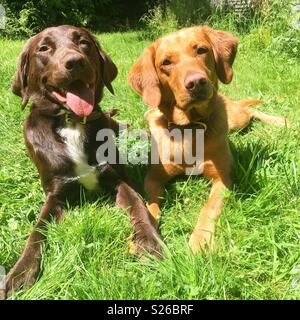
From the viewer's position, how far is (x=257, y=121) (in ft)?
14.0

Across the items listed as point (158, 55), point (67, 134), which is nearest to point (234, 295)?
point (67, 134)

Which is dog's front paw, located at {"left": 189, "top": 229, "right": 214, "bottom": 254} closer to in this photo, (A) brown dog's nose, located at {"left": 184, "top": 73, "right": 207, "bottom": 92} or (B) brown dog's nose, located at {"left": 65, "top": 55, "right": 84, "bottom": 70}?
(A) brown dog's nose, located at {"left": 184, "top": 73, "right": 207, "bottom": 92}

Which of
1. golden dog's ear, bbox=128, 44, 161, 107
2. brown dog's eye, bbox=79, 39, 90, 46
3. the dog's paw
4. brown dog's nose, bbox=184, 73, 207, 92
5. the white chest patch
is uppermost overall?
brown dog's eye, bbox=79, 39, 90, 46

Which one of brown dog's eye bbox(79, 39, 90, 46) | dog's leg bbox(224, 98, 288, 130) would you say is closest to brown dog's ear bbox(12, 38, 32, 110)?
brown dog's eye bbox(79, 39, 90, 46)

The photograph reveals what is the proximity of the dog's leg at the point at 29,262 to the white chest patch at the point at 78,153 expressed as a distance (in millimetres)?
327

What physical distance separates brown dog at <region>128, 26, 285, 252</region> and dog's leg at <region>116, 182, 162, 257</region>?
0.17 meters

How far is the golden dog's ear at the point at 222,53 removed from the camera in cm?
315

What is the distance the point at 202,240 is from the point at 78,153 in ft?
3.26

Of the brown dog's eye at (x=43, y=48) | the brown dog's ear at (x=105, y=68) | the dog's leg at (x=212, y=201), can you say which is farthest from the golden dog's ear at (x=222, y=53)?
the brown dog's eye at (x=43, y=48)

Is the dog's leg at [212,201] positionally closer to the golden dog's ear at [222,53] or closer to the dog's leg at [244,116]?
the golden dog's ear at [222,53]

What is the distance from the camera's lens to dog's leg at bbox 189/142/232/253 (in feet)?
8.30

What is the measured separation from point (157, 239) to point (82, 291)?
57 cm

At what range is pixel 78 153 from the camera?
2.96 metres
